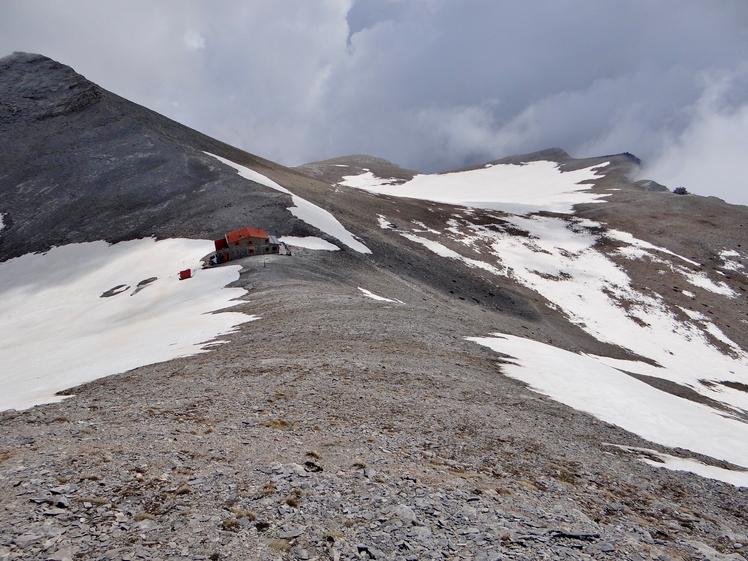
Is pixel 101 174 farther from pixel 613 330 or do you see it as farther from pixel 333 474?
pixel 333 474

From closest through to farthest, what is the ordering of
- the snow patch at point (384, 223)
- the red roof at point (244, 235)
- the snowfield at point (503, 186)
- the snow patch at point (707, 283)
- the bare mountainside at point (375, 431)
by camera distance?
1. the bare mountainside at point (375, 431)
2. the red roof at point (244, 235)
3. the snow patch at point (707, 283)
4. the snow patch at point (384, 223)
5. the snowfield at point (503, 186)

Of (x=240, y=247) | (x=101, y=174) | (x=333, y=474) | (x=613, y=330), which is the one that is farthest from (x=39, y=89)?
(x=333, y=474)

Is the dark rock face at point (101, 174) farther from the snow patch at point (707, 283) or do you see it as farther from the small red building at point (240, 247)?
the snow patch at point (707, 283)

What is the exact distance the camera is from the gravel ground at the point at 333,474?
6508mm

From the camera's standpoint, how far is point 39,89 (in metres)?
74.8

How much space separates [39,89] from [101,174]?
27.3 m

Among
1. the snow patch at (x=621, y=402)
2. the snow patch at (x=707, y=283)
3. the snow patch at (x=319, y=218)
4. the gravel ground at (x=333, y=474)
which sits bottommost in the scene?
the snow patch at (x=621, y=402)

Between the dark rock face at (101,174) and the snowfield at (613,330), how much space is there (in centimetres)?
2139

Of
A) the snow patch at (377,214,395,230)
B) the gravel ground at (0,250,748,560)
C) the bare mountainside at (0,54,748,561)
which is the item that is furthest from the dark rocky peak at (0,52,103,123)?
the gravel ground at (0,250,748,560)

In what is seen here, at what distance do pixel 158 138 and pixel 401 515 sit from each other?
70.5 metres

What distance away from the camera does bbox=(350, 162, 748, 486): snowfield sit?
17.0 metres

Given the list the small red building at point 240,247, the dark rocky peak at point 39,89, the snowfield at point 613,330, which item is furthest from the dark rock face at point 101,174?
the snowfield at point 613,330

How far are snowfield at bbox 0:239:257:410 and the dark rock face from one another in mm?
4320

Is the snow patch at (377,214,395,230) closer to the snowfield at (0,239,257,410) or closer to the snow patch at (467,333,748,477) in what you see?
the snowfield at (0,239,257,410)
